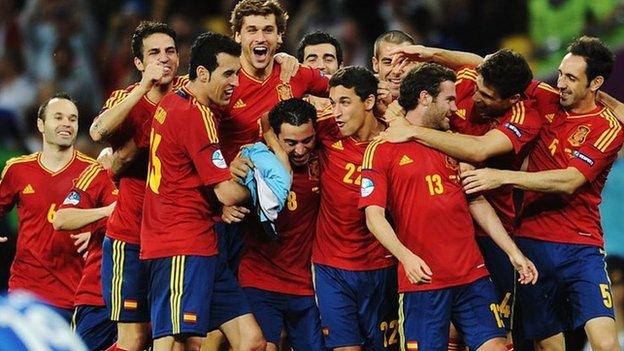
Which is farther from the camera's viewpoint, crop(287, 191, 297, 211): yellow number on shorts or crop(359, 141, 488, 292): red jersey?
crop(287, 191, 297, 211): yellow number on shorts

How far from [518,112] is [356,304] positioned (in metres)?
1.53

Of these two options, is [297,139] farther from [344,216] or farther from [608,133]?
[608,133]

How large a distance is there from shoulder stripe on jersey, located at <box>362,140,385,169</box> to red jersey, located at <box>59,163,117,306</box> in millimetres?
2024

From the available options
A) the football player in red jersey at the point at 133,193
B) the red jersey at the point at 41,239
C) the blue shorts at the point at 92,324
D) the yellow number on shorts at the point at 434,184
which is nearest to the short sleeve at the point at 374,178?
the yellow number on shorts at the point at 434,184

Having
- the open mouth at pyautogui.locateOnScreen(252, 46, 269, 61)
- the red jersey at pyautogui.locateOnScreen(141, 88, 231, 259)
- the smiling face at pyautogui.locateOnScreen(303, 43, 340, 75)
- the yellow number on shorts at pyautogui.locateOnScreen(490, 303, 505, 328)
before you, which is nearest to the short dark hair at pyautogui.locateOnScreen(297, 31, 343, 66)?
the smiling face at pyautogui.locateOnScreen(303, 43, 340, 75)

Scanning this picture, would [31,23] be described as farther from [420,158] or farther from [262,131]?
→ [420,158]

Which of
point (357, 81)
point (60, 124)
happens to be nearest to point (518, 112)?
point (357, 81)

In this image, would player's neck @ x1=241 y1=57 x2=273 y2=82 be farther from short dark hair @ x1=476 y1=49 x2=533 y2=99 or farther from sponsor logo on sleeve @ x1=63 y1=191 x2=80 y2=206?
sponsor logo on sleeve @ x1=63 y1=191 x2=80 y2=206

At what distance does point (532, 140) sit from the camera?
22.5ft

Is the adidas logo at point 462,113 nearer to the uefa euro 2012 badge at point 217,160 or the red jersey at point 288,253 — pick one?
the red jersey at point 288,253

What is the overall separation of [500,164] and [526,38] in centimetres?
527

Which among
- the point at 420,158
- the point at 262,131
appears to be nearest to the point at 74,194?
the point at 262,131

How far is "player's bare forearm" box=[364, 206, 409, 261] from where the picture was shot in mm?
6117

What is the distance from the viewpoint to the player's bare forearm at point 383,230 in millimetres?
6117
